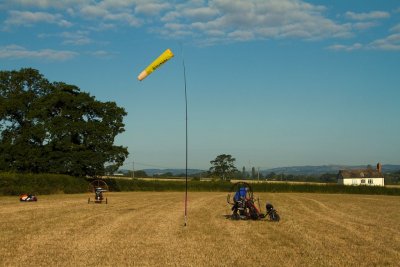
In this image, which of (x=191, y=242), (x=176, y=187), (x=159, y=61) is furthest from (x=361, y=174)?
(x=191, y=242)

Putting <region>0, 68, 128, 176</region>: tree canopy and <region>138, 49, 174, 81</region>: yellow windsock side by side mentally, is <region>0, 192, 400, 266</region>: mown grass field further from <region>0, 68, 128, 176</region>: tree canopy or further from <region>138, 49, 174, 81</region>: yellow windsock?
<region>0, 68, 128, 176</region>: tree canopy

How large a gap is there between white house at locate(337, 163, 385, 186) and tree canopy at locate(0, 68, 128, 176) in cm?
9709

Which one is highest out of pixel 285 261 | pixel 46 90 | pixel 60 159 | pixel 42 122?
pixel 46 90

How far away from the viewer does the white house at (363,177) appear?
464 ft

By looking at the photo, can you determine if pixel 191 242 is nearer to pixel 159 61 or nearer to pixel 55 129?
pixel 159 61

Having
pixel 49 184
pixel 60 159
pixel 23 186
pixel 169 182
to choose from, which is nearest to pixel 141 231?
pixel 23 186

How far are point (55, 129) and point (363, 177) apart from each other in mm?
107255

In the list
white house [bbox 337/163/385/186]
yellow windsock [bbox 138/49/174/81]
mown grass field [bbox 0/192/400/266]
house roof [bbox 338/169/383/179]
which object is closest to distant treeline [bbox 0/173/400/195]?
mown grass field [bbox 0/192/400/266]

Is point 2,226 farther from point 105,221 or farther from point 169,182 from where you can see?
point 169,182

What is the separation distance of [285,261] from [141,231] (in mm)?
6544

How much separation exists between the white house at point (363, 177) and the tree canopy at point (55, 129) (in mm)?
97090

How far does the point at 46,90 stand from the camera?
63.2 metres

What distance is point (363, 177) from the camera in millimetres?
142750

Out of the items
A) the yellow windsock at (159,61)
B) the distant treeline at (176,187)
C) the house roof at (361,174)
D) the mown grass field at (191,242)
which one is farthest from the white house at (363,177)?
the yellow windsock at (159,61)
